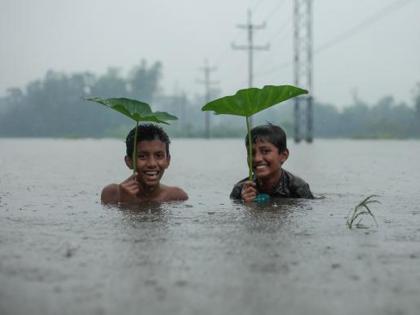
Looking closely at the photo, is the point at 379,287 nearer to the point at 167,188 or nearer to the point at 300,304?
the point at 300,304

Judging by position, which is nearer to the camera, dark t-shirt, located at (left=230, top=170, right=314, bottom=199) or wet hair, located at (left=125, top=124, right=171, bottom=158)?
wet hair, located at (left=125, top=124, right=171, bottom=158)

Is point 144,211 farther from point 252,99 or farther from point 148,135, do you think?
point 252,99

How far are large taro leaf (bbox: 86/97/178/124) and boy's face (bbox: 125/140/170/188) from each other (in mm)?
187

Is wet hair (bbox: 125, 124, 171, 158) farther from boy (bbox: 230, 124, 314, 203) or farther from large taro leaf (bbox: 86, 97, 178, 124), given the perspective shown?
boy (bbox: 230, 124, 314, 203)

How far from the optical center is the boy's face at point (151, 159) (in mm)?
4754

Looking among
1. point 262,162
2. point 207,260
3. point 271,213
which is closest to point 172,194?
point 262,162

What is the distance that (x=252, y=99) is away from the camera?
4.72 meters

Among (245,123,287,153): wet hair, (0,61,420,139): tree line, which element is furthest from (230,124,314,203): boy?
(0,61,420,139): tree line

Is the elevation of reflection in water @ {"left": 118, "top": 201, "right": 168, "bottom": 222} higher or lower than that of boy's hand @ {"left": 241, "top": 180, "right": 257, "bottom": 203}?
lower

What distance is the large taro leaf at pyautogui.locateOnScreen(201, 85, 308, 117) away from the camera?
15.1 ft

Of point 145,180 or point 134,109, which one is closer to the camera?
point 134,109

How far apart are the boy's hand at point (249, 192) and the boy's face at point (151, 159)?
0.63 m

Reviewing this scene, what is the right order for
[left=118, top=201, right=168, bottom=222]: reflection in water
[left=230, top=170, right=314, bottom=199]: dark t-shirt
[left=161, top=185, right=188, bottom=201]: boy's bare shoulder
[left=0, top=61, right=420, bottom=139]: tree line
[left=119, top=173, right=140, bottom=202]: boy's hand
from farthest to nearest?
[left=0, top=61, right=420, bottom=139]: tree line → [left=230, top=170, right=314, bottom=199]: dark t-shirt → [left=161, top=185, right=188, bottom=201]: boy's bare shoulder → [left=119, top=173, right=140, bottom=202]: boy's hand → [left=118, top=201, right=168, bottom=222]: reflection in water

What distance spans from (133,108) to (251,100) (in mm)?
854
